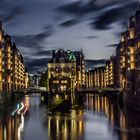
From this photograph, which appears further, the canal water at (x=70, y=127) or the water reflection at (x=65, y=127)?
the water reflection at (x=65, y=127)

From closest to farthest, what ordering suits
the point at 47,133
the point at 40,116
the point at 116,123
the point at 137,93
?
the point at 47,133 < the point at 116,123 < the point at 40,116 < the point at 137,93

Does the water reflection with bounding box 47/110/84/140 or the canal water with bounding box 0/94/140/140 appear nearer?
the canal water with bounding box 0/94/140/140

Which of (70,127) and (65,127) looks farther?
(65,127)

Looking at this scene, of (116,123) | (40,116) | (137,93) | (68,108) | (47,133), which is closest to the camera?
(47,133)

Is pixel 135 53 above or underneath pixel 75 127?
above

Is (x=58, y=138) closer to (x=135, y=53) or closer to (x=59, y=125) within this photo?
(x=59, y=125)

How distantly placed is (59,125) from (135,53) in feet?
164

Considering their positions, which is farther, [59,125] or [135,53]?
[135,53]

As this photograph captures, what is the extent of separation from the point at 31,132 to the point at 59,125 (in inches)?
487

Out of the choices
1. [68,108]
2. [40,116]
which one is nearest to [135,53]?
[68,108]

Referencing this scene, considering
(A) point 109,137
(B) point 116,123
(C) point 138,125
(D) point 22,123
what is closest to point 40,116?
(D) point 22,123

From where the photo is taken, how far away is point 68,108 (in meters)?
151

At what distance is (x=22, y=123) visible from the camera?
108688 millimetres

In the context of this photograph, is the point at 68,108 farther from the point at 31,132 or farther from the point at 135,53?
the point at 31,132
